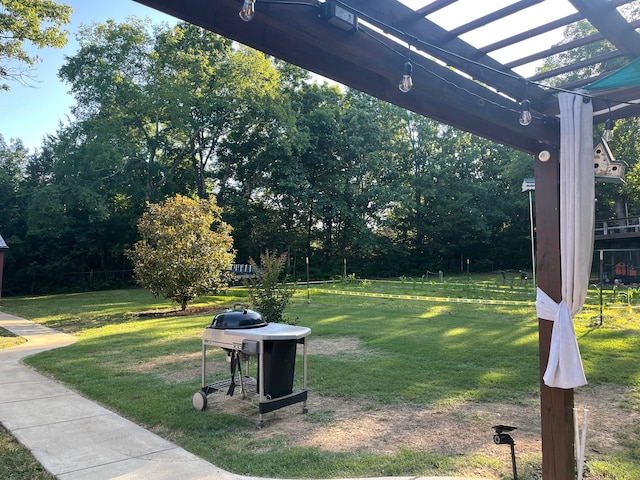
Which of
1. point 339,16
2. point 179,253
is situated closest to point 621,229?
point 179,253

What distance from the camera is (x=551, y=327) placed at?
2830mm

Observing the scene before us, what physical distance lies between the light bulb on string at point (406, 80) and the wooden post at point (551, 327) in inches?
46.8

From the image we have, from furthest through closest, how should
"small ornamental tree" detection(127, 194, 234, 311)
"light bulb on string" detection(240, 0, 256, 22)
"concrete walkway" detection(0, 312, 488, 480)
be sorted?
"small ornamental tree" detection(127, 194, 234, 311), "concrete walkway" detection(0, 312, 488, 480), "light bulb on string" detection(240, 0, 256, 22)

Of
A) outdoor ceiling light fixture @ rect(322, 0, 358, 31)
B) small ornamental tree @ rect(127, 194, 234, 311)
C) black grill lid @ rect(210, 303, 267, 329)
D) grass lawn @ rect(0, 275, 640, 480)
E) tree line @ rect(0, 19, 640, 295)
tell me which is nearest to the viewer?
outdoor ceiling light fixture @ rect(322, 0, 358, 31)

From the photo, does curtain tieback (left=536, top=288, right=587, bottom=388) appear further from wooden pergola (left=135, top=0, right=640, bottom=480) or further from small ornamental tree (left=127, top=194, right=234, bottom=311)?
small ornamental tree (left=127, top=194, right=234, bottom=311)

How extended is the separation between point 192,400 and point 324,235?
81.8 ft

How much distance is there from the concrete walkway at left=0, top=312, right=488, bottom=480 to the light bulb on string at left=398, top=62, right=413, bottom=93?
2477 millimetres

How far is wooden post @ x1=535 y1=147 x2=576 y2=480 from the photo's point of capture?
2.74 meters

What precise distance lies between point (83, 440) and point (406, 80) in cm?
374

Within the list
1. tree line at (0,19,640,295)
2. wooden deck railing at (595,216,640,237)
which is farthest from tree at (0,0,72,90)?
wooden deck railing at (595,216,640,237)

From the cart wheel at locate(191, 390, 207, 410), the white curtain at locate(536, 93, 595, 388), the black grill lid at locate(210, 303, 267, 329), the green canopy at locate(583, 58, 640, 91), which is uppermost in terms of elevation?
the green canopy at locate(583, 58, 640, 91)

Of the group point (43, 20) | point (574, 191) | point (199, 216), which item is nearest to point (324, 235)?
point (199, 216)

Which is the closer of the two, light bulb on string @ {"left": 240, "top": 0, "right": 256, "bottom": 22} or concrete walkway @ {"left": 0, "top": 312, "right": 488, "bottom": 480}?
light bulb on string @ {"left": 240, "top": 0, "right": 256, "bottom": 22}

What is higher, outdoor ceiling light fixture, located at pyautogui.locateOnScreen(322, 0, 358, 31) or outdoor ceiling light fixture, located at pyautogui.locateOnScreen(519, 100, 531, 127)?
outdoor ceiling light fixture, located at pyautogui.locateOnScreen(322, 0, 358, 31)
